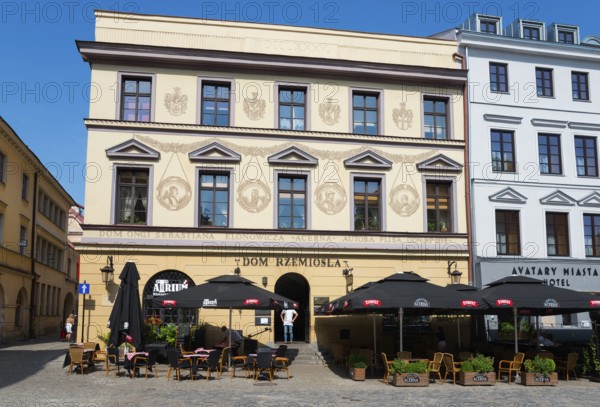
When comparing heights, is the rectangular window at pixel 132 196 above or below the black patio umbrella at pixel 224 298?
above

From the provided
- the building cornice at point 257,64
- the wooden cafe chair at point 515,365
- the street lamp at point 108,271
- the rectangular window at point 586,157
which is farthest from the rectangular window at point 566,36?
the street lamp at point 108,271

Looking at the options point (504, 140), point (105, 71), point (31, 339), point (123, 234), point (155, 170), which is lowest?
point (31, 339)

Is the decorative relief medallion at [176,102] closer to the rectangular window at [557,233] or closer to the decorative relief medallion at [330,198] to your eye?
the decorative relief medallion at [330,198]

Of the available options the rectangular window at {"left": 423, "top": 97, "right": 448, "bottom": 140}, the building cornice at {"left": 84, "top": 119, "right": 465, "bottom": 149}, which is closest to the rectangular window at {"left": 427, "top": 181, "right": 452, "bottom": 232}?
the building cornice at {"left": 84, "top": 119, "right": 465, "bottom": 149}

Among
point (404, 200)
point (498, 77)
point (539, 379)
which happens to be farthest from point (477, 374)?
point (498, 77)

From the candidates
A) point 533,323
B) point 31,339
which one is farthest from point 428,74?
point 31,339

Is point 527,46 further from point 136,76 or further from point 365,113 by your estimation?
point 136,76

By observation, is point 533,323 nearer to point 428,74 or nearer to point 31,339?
point 428,74

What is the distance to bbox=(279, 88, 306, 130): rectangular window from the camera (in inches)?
917

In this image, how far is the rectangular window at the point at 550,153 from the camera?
2489 centimetres

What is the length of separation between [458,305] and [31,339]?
92.4ft

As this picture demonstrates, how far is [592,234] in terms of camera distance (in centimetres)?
2489

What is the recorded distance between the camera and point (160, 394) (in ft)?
46.3

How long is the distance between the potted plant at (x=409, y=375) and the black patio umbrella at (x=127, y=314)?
780 centimetres
